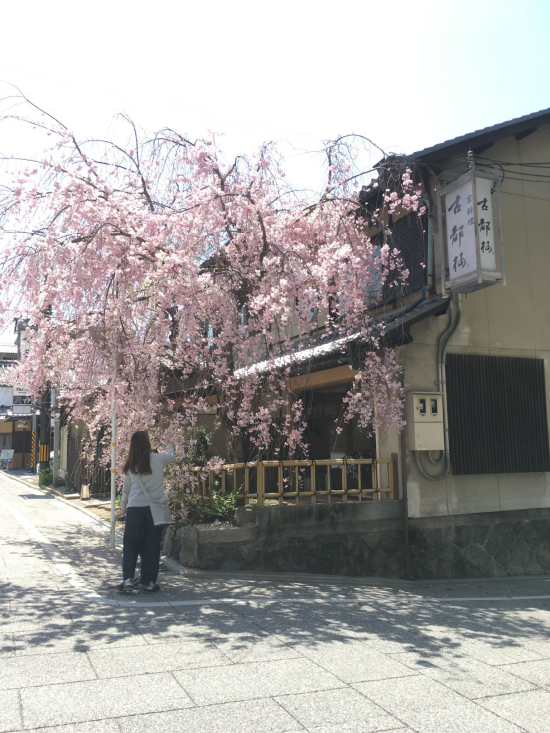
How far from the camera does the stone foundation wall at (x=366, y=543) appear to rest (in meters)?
9.04

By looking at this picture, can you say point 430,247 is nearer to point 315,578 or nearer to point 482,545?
point 482,545

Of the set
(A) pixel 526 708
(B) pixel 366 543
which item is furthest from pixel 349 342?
(A) pixel 526 708

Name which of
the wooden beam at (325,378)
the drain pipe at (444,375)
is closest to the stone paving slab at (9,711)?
the wooden beam at (325,378)

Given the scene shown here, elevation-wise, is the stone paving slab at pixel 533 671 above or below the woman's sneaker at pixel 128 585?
below

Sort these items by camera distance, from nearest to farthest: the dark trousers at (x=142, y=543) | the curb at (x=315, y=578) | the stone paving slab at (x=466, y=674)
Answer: the stone paving slab at (x=466, y=674), the dark trousers at (x=142, y=543), the curb at (x=315, y=578)

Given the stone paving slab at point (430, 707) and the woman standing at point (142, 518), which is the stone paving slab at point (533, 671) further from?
the woman standing at point (142, 518)

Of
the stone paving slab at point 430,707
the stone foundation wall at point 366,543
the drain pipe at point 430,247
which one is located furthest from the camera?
the drain pipe at point 430,247

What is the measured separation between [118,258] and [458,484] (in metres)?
6.77

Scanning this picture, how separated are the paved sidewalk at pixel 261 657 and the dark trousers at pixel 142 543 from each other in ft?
1.01

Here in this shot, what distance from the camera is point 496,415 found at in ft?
36.2

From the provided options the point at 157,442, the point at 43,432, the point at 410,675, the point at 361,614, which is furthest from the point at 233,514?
the point at 43,432

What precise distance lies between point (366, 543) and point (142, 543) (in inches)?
159

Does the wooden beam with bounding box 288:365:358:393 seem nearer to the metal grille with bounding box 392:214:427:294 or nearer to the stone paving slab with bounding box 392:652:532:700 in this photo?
the metal grille with bounding box 392:214:427:294

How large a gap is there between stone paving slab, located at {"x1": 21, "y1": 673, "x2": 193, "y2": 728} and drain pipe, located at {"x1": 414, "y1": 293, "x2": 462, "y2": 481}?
6736mm
